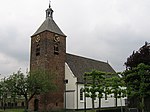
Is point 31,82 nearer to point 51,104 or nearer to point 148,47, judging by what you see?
point 51,104

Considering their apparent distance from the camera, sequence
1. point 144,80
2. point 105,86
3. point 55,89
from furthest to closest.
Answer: point 55,89 < point 105,86 < point 144,80

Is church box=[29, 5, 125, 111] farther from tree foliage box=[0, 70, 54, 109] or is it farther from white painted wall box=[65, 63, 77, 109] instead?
tree foliage box=[0, 70, 54, 109]

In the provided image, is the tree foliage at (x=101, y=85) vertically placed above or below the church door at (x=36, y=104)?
above

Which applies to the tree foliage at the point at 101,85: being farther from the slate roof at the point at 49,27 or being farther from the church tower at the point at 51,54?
the slate roof at the point at 49,27

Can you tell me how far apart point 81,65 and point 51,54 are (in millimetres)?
9437

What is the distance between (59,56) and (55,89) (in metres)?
7.01

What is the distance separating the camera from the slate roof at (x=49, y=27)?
4509 cm

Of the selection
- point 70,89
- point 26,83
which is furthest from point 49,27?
point 26,83

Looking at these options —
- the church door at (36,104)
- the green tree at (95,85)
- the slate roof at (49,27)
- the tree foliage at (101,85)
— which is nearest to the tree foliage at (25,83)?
the church door at (36,104)

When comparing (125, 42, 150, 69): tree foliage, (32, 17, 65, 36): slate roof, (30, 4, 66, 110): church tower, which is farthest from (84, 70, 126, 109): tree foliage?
(32, 17, 65, 36): slate roof

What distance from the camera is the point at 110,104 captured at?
53750 millimetres

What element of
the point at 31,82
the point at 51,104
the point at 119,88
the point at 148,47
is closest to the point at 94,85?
the point at 119,88

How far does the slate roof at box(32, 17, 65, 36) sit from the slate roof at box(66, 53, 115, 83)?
19.9ft

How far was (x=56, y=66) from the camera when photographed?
4412 centimetres
